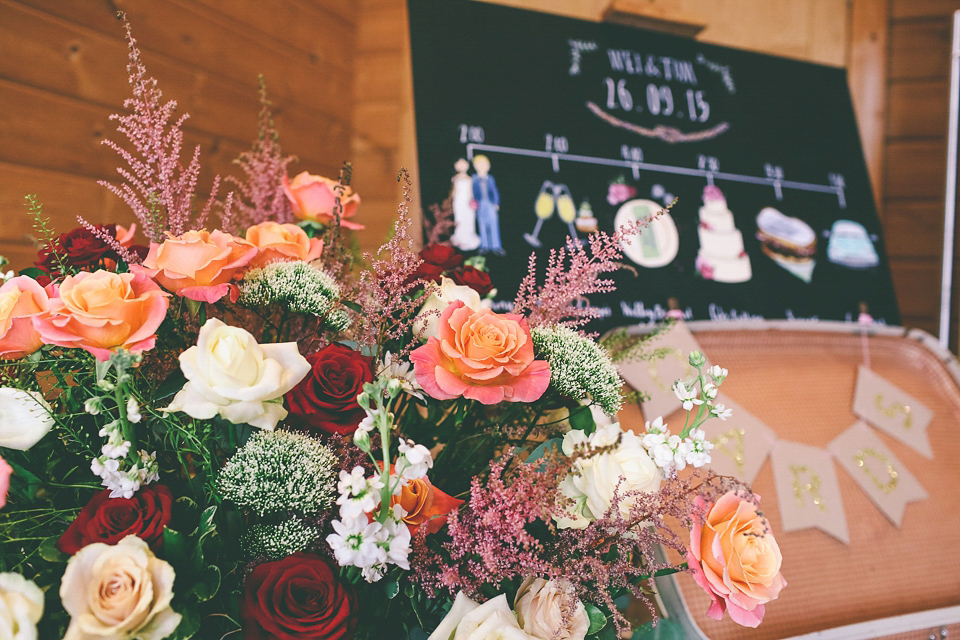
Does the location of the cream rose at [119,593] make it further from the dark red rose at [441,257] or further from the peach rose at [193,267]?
the dark red rose at [441,257]

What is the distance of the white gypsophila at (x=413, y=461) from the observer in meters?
0.39

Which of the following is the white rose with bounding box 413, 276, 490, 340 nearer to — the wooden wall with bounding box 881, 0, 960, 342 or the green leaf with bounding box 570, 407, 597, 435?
the green leaf with bounding box 570, 407, 597, 435

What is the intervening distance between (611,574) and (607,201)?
96 centimetres

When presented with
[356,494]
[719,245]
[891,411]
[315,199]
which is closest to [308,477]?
[356,494]

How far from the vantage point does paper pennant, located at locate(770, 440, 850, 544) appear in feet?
2.92

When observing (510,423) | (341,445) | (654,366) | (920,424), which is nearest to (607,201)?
(654,366)

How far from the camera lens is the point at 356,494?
0.39 m

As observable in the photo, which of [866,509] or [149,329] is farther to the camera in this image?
[866,509]

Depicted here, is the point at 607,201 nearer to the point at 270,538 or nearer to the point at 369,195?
the point at 369,195

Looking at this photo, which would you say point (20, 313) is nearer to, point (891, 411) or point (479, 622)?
point (479, 622)

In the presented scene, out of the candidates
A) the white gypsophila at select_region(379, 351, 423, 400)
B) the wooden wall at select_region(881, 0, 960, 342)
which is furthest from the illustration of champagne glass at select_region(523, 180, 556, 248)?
the wooden wall at select_region(881, 0, 960, 342)

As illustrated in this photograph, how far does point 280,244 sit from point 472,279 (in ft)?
0.66

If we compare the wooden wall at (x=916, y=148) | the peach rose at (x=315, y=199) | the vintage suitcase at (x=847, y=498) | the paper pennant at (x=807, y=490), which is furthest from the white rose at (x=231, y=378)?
the wooden wall at (x=916, y=148)

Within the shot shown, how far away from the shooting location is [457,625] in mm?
467
